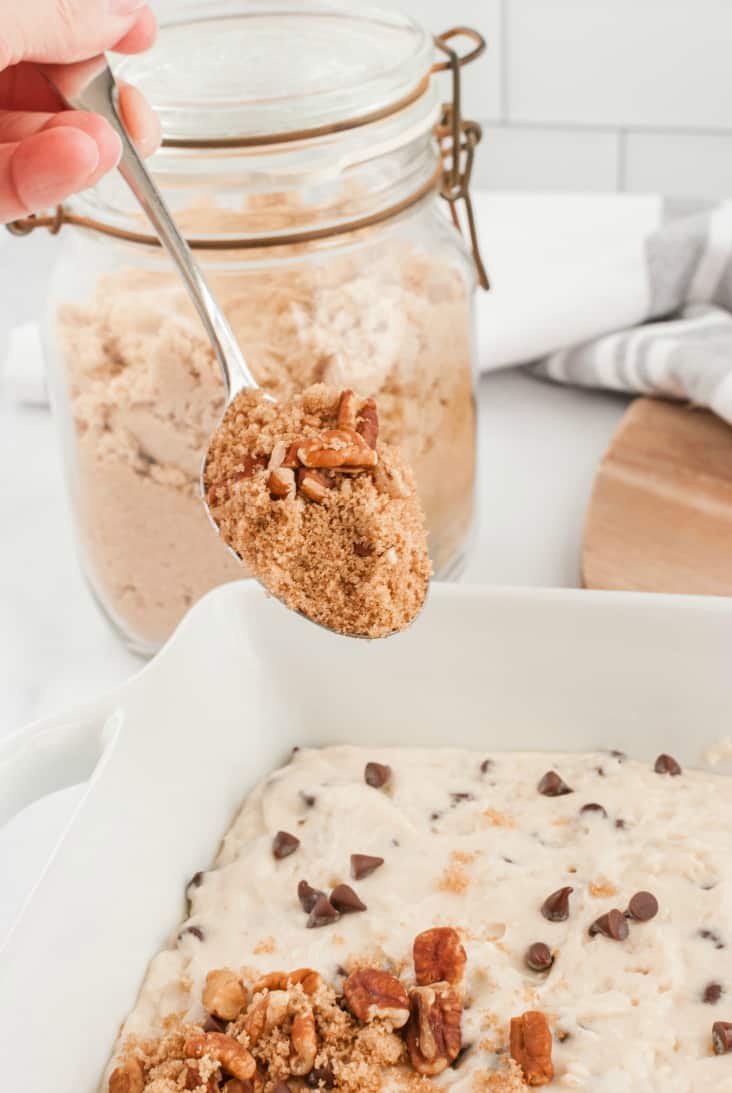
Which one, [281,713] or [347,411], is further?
Answer: [281,713]

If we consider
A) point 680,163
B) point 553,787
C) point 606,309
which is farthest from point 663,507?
point 680,163

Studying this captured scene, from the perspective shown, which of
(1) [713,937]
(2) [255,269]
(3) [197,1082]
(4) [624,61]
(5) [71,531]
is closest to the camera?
(3) [197,1082]

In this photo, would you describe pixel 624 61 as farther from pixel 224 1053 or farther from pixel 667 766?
pixel 224 1053

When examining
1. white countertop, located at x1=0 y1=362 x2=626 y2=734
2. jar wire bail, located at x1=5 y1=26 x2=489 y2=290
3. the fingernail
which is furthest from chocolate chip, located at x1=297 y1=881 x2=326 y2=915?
the fingernail

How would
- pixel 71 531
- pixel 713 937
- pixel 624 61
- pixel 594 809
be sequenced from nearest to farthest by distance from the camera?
pixel 713 937 < pixel 594 809 < pixel 71 531 < pixel 624 61

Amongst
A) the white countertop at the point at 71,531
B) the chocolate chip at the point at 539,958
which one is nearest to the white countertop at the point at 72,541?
the white countertop at the point at 71,531

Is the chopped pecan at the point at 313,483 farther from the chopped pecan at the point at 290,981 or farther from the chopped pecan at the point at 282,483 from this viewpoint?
the chopped pecan at the point at 290,981

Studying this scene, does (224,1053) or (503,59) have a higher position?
(503,59)
